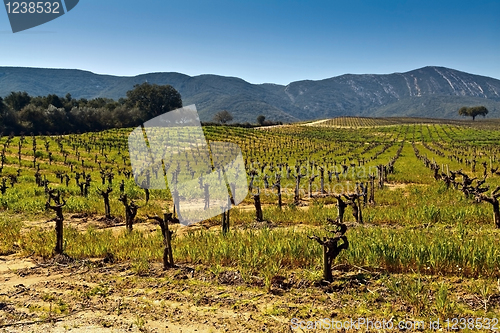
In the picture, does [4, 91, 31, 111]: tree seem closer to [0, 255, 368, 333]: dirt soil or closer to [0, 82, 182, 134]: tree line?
[0, 82, 182, 134]: tree line

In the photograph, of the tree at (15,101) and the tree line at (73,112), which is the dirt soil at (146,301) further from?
the tree at (15,101)

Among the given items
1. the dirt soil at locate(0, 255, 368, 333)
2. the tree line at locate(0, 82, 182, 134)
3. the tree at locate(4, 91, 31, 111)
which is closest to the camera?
the dirt soil at locate(0, 255, 368, 333)

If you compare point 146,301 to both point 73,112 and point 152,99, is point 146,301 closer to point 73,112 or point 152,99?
point 73,112

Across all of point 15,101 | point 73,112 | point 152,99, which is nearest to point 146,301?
point 73,112

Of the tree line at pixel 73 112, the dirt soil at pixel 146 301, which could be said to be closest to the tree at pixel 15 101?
the tree line at pixel 73 112

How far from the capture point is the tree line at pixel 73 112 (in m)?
63.6

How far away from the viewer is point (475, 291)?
5.50 metres

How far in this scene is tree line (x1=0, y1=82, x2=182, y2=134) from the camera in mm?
63594

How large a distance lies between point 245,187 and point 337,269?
16.4 meters

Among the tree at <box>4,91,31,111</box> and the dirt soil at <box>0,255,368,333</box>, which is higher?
the tree at <box>4,91,31,111</box>

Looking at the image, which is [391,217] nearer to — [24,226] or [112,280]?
[112,280]

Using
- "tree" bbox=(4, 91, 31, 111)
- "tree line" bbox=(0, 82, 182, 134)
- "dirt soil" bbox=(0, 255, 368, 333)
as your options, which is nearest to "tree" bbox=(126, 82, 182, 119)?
"tree line" bbox=(0, 82, 182, 134)

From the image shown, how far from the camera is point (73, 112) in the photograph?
7425 cm

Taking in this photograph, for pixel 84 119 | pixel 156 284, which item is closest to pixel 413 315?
pixel 156 284
